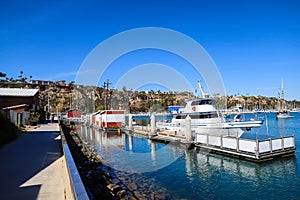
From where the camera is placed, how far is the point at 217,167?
16078 millimetres

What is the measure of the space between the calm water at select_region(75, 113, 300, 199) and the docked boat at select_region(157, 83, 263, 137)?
22.1 ft

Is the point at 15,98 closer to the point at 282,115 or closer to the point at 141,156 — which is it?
the point at 141,156

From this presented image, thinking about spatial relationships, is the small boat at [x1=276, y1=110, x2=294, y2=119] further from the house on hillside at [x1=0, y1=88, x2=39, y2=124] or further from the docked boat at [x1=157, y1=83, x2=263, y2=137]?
the house on hillside at [x1=0, y1=88, x2=39, y2=124]

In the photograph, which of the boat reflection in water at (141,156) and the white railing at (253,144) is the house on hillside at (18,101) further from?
the white railing at (253,144)

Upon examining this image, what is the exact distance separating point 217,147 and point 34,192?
1597cm

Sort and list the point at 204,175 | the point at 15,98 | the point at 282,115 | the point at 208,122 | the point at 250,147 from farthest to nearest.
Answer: the point at 282,115
the point at 15,98
the point at 208,122
the point at 250,147
the point at 204,175

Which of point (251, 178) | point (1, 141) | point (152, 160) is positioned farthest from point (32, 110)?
point (251, 178)

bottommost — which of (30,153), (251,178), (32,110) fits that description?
(251,178)

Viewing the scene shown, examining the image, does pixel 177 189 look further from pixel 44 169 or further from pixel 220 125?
pixel 220 125

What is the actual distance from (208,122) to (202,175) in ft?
46.4

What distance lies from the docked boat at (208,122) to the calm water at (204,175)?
22.1ft

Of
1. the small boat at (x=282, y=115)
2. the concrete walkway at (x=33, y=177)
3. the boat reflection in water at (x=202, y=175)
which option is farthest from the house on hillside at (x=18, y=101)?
the small boat at (x=282, y=115)

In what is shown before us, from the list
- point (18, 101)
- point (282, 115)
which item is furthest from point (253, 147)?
point (282, 115)

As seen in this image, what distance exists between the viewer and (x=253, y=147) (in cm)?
1645
